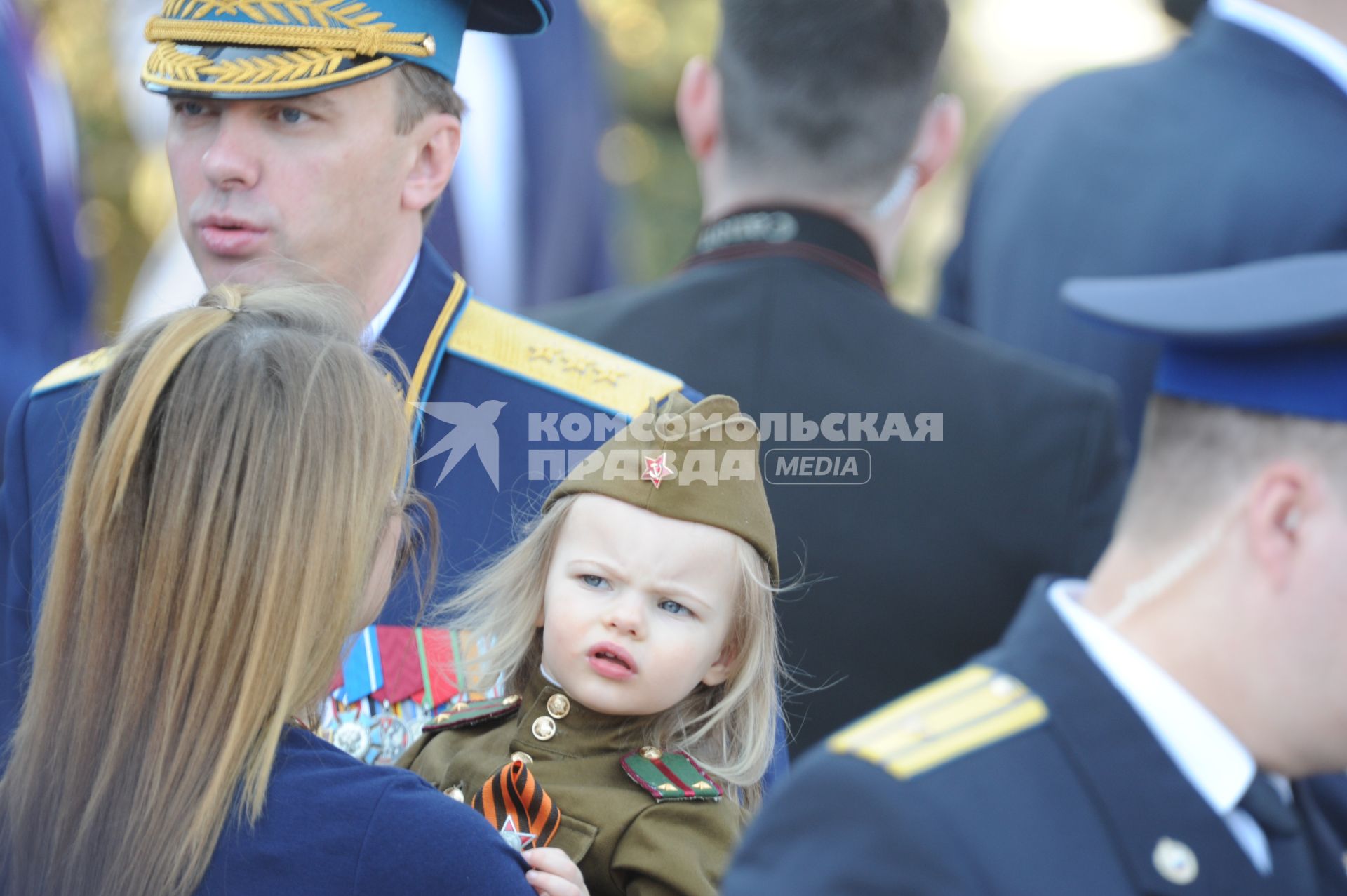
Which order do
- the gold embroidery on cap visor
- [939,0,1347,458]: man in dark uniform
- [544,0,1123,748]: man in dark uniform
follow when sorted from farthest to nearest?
[939,0,1347,458]: man in dark uniform
[544,0,1123,748]: man in dark uniform
the gold embroidery on cap visor

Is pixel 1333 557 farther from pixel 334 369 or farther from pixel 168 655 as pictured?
pixel 168 655

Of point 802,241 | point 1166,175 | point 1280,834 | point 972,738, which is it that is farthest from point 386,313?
point 1166,175

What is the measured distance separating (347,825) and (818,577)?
1373 mm

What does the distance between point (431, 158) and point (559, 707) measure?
39.5 inches

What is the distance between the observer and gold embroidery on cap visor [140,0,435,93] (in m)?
2.69

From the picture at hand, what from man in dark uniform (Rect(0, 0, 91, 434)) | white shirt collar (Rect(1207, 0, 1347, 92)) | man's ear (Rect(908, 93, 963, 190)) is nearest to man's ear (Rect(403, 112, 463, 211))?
man's ear (Rect(908, 93, 963, 190))

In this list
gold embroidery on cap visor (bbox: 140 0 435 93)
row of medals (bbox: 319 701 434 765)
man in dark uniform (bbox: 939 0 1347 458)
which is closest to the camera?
row of medals (bbox: 319 701 434 765)

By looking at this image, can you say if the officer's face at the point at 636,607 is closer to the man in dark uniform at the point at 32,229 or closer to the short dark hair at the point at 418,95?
the short dark hair at the point at 418,95

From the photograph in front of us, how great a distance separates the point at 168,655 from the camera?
1988 mm

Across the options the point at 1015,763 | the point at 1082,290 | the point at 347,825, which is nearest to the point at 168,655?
the point at 347,825

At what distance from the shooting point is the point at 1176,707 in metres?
1.73

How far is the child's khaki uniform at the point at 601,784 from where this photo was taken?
7.59 feet

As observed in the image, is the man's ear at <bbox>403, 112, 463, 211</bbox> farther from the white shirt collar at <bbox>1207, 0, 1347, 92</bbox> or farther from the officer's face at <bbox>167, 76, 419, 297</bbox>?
the white shirt collar at <bbox>1207, 0, 1347, 92</bbox>

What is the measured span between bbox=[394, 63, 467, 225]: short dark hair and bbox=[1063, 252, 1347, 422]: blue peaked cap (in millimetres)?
1357
